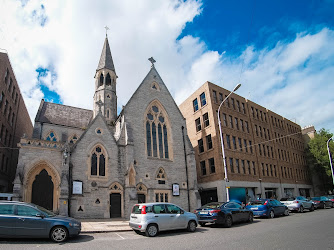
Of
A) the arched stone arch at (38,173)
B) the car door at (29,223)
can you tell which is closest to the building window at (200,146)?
the arched stone arch at (38,173)

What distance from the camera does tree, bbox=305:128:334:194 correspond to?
142 ft

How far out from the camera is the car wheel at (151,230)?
10.6 meters

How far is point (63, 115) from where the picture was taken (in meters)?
29.4

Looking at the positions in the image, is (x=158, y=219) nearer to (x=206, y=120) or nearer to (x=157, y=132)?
(x=157, y=132)

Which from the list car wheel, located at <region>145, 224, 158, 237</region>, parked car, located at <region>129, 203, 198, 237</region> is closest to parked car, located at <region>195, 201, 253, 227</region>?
parked car, located at <region>129, 203, 198, 237</region>

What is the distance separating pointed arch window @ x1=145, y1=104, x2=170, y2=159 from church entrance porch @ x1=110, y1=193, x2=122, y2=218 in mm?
5335

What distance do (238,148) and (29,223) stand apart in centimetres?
2664

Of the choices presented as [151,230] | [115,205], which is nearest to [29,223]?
[151,230]

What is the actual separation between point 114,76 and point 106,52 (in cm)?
402

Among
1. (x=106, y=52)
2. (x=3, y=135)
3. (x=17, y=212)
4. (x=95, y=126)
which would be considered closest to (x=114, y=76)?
(x=106, y=52)

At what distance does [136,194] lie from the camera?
20.0 m

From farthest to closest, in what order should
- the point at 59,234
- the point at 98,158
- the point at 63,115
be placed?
the point at 63,115 < the point at 98,158 < the point at 59,234

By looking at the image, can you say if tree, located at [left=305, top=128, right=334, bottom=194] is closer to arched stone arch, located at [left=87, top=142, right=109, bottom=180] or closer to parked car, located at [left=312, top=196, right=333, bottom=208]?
parked car, located at [left=312, top=196, right=333, bottom=208]

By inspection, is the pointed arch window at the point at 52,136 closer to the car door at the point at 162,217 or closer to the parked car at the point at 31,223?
the parked car at the point at 31,223
